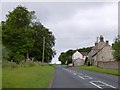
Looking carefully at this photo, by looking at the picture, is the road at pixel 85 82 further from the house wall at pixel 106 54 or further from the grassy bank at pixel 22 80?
the house wall at pixel 106 54

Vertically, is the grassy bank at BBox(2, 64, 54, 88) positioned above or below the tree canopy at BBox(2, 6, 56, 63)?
below

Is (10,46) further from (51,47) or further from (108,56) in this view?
(108,56)

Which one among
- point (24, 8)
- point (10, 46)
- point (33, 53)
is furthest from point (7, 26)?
point (33, 53)

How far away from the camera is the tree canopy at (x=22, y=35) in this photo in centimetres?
6475

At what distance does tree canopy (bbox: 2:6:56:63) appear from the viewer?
6475cm

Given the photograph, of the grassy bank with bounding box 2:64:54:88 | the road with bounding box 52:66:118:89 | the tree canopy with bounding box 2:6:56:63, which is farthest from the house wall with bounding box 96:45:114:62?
the grassy bank with bounding box 2:64:54:88

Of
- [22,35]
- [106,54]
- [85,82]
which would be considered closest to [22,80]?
[85,82]

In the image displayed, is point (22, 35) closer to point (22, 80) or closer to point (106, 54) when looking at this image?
point (22, 80)

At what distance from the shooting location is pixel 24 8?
78.4 metres

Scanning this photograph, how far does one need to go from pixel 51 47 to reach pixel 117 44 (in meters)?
34.7

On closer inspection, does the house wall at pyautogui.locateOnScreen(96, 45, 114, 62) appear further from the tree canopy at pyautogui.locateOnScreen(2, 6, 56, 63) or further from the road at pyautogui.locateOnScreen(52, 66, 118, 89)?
the road at pyautogui.locateOnScreen(52, 66, 118, 89)

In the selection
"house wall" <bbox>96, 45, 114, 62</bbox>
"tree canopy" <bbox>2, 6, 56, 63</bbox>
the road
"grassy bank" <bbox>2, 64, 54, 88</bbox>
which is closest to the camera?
"grassy bank" <bbox>2, 64, 54, 88</bbox>

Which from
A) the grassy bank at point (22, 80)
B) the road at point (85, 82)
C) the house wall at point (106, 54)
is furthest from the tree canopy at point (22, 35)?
the grassy bank at point (22, 80)

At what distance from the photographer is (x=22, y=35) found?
66562mm
